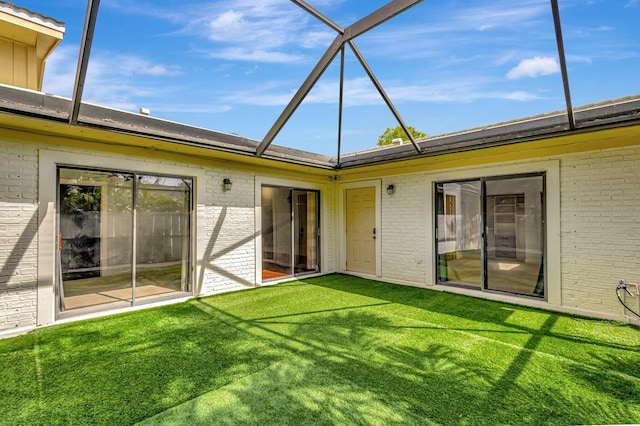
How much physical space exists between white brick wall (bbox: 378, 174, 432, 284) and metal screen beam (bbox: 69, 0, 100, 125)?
18.5ft

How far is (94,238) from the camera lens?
469 cm

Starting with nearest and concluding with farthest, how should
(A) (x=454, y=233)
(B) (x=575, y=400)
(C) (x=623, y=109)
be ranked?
1. (B) (x=575, y=400)
2. (C) (x=623, y=109)
3. (A) (x=454, y=233)

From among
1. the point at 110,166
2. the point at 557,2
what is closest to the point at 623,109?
the point at 557,2

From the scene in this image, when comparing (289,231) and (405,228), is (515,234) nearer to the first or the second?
(405,228)

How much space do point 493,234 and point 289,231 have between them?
4.25 meters

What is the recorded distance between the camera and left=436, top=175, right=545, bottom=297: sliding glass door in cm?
516

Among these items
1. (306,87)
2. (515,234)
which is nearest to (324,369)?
(306,87)

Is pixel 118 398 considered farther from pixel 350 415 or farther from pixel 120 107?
pixel 120 107

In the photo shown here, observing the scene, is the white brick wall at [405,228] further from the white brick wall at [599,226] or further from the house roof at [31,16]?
the house roof at [31,16]

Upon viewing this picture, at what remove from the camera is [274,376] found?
277cm

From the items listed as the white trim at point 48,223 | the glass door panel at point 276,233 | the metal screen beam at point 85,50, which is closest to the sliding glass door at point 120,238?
the white trim at point 48,223

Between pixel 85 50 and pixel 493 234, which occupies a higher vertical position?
pixel 85 50

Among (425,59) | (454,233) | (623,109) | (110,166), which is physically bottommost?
(454,233)

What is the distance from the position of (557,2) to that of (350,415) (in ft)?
13.6
